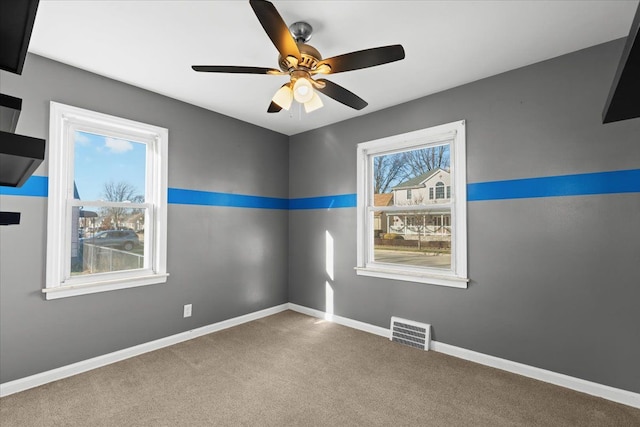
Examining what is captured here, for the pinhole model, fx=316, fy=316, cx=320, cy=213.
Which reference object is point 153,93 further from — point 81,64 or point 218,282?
point 218,282

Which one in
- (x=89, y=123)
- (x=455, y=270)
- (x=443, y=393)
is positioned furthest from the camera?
(x=455, y=270)

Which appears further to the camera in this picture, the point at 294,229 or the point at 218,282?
the point at 294,229

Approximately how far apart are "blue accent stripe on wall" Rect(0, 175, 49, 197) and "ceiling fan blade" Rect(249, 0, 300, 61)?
223 cm

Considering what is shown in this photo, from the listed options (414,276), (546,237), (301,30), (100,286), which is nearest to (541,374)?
(546,237)

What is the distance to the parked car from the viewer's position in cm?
295

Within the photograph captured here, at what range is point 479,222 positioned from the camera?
9.91 ft

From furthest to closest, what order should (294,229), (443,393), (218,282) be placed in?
1. (294,229)
2. (218,282)
3. (443,393)

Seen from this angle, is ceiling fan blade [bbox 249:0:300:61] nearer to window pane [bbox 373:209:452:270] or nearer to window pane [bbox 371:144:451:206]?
window pane [bbox 371:144:451:206]

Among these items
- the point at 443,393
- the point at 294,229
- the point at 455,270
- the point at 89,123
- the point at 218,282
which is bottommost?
the point at 443,393

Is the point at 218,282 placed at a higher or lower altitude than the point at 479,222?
lower

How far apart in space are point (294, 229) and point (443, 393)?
2838mm

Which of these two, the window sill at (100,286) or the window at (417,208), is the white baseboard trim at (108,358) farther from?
the window at (417,208)

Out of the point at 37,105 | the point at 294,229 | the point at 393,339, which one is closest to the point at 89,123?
the point at 37,105

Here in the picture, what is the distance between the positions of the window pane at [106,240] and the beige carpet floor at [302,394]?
92 centimetres
